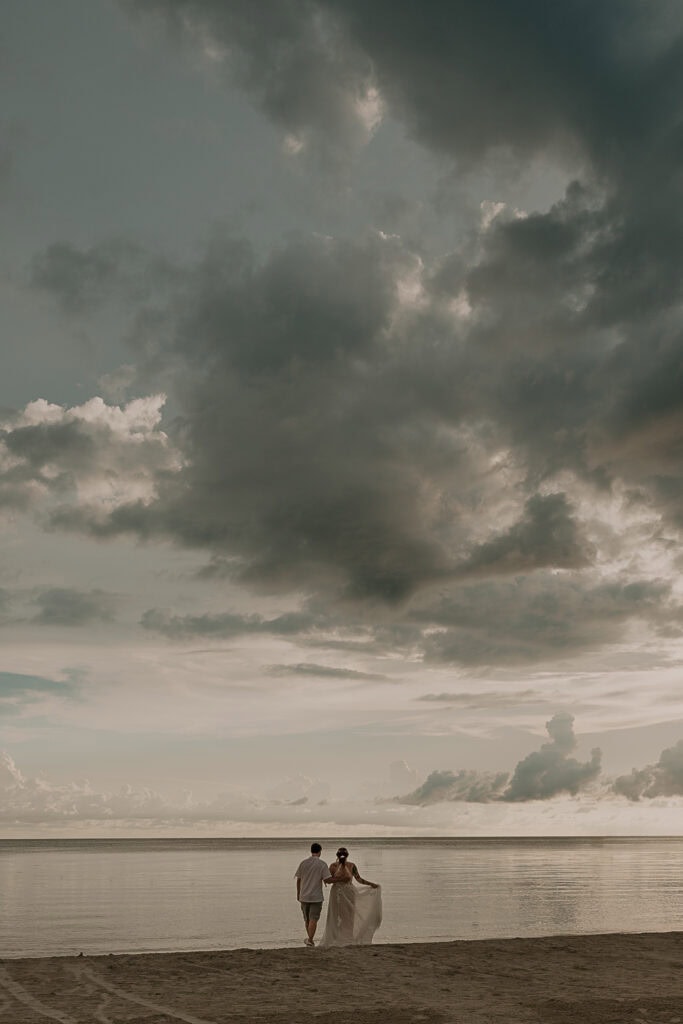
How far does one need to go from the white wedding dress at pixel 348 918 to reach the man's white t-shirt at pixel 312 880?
2.68ft

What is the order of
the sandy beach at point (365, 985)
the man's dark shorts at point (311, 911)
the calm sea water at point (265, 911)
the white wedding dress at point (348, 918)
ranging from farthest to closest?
the calm sea water at point (265, 911), the man's dark shorts at point (311, 911), the white wedding dress at point (348, 918), the sandy beach at point (365, 985)

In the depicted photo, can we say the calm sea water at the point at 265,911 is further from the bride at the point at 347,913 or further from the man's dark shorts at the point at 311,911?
the bride at the point at 347,913

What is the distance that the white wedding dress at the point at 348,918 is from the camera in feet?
72.0

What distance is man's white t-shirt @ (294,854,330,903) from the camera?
22953 millimetres

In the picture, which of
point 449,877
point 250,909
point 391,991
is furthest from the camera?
point 449,877

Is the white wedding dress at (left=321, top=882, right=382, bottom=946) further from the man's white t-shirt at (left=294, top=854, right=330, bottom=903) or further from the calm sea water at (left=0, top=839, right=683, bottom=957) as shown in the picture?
the calm sea water at (left=0, top=839, right=683, bottom=957)

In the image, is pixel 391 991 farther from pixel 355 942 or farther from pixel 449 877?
pixel 449 877

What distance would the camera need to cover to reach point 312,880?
75.4 feet

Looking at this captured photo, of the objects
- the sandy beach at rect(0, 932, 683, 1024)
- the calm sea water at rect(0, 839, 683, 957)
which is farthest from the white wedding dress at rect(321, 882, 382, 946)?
the calm sea water at rect(0, 839, 683, 957)

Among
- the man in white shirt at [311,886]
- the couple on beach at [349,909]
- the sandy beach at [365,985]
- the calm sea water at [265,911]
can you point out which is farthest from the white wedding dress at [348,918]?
the calm sea water at [265,911]

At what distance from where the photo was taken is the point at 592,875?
71.2 m

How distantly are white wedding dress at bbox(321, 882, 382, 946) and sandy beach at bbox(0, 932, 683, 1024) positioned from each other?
1629 millimetres

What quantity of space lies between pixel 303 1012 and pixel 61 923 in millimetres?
24801

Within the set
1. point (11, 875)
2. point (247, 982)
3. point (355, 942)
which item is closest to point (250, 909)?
point (355, 942)
